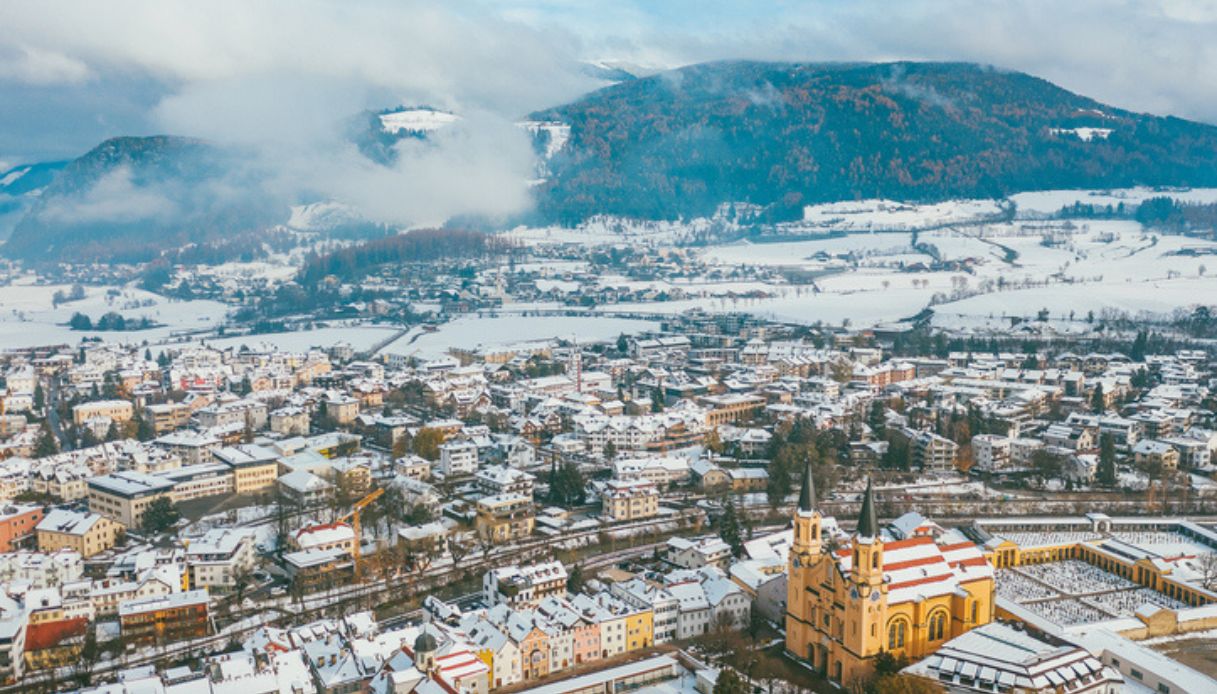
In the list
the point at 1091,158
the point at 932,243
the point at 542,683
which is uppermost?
the point at 1091,158

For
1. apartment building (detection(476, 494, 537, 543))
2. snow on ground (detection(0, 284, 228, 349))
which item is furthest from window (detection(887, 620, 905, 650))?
snow on ground (detection(0, 284, 228, 349))

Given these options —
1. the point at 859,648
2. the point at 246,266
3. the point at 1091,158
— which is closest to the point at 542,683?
the point at 859,648

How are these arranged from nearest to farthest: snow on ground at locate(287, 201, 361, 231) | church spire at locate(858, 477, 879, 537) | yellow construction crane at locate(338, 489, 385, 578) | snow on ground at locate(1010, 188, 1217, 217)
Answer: church spire at locate(858, 477, 879, 537)
yellow construction crane at locate(338, 489, 385, 578)
snow on ground at locate(1010, 188, 1217, 217)
snow on ground at locate(287, 201, 361, 231)

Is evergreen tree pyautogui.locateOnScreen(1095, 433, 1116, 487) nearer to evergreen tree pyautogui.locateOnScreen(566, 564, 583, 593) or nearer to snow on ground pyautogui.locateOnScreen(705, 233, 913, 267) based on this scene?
evergreen tree pyautogui.locateOnScreen(566, 564, 583, 593)

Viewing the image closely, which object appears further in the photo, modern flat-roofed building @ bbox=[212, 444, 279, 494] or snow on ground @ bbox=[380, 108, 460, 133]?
snow on ground @ bbox=[380, 108, 460, 133]

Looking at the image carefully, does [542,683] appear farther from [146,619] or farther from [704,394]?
[704,394]

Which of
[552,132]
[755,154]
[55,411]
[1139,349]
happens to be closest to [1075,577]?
[1139,349]
